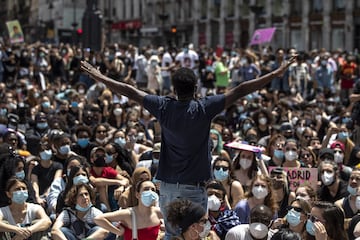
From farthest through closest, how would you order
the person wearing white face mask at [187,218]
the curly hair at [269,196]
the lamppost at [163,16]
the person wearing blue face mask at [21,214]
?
the lamppost at [163,16], the curly hair at [269,196], the person wearing blue face mask at [21,214], the person wearing white face mask at [187,218]

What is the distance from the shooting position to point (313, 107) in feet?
56.3

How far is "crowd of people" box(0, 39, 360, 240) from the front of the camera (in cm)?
602

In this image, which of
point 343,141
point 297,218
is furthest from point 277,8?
point 297,218

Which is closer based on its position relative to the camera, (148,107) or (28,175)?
(148,107)

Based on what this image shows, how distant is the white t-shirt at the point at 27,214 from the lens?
8023 mm

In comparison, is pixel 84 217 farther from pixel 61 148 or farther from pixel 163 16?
pixel 163 16

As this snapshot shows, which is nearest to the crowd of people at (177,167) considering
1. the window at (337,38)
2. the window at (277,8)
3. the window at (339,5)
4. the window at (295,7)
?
the window at (337,38)

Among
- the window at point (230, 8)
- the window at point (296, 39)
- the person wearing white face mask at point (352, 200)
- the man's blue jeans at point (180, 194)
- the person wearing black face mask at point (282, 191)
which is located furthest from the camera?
the window at point (230, 8)

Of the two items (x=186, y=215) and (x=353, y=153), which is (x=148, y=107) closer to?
(x=186, y=215)

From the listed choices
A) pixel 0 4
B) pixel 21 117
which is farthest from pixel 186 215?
pixel 0 4

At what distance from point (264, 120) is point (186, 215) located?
9109 mm

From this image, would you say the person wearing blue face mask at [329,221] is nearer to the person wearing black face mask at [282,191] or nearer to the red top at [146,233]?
the red top at [146,233]

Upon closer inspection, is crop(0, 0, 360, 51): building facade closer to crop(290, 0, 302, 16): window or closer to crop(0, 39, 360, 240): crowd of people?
crop(290, 0, 302, 16): window

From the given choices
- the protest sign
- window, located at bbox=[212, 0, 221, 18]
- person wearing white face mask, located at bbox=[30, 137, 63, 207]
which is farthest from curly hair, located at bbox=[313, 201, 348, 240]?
window, located at bbox=[212, 0, 221, 18]
